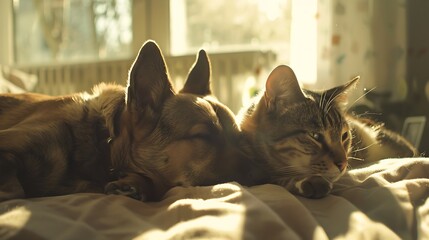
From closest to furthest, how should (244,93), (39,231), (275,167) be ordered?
(39,231), (275,167), (244,93)

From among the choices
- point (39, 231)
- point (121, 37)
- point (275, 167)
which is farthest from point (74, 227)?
point (121, 37)

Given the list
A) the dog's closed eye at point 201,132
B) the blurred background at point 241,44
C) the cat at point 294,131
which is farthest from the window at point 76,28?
the dog's closed eye at point 201,132

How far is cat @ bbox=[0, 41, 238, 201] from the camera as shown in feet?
3.67

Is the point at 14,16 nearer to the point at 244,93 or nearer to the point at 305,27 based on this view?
the point at 244,93

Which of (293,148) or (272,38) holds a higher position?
(272,38)

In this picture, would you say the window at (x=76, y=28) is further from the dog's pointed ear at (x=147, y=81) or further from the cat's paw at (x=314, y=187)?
the cat's paw at (x=314, y=187)

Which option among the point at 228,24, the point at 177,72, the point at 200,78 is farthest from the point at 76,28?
the point at 200,78

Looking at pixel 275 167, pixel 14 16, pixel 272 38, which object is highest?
pixel 14 16

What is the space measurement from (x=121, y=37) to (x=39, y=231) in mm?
2932

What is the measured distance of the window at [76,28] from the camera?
3.40 metres

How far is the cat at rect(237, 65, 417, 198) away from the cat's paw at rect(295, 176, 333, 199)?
108 mm

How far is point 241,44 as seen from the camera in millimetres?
3227

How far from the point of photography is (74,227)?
73cm

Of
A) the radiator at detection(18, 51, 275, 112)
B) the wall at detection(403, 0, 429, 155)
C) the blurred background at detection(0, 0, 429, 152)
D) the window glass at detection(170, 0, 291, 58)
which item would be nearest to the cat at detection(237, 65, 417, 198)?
the blurred background at detection(0, 0, 429, 152)
